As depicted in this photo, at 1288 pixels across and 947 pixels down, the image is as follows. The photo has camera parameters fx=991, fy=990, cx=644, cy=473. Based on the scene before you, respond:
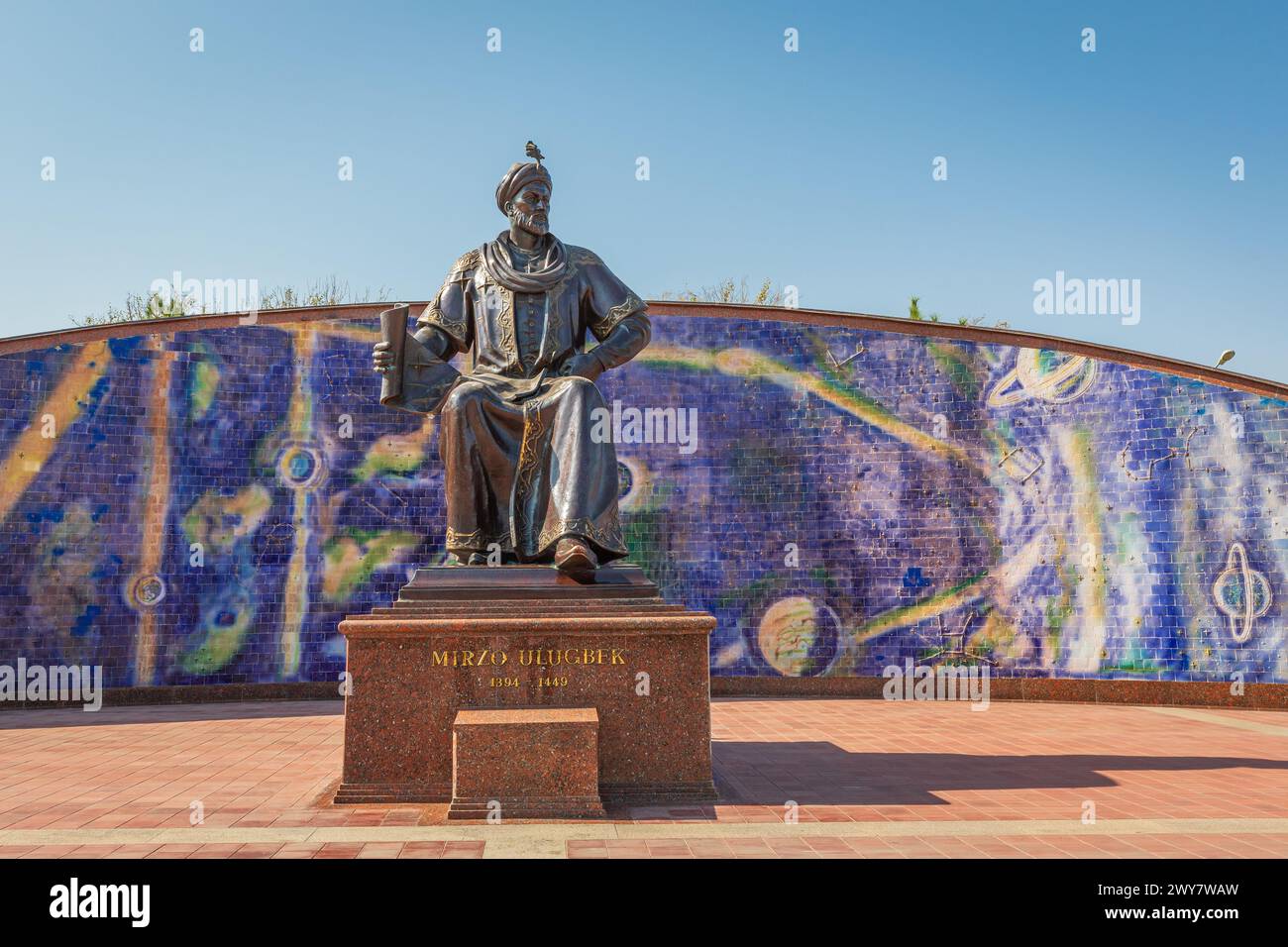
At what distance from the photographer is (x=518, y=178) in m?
6.75

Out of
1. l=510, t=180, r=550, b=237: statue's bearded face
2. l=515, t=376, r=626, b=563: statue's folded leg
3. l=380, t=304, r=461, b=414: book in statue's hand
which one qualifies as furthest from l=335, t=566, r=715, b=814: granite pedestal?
l=510, t=180, r=550, b=237: statue's bearded face

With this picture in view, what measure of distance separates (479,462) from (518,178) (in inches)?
79.2

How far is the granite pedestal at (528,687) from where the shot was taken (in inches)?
213

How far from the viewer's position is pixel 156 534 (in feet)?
39.4

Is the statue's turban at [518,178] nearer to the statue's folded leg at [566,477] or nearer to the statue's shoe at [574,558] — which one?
the statue's folded leg at [566,477]

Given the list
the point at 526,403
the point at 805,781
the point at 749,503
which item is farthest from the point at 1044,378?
the point at 526,403

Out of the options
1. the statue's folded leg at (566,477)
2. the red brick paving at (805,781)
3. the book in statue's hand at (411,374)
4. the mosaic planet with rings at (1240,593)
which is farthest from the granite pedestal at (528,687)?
the mosaic planet with rings at (1240,593)

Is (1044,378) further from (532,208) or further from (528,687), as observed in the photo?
(528,687)

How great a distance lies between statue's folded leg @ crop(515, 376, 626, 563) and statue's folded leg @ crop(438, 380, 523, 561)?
0.33ft

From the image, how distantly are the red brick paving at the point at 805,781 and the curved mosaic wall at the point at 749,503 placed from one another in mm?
1652

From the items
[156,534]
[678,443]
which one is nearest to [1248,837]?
[678,443]

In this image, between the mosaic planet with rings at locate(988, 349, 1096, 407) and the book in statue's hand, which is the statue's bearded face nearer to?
the book in statue's hand

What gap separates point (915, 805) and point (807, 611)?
7304mm

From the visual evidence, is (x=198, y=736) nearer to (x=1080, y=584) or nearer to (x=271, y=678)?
(x=271, y=678)
